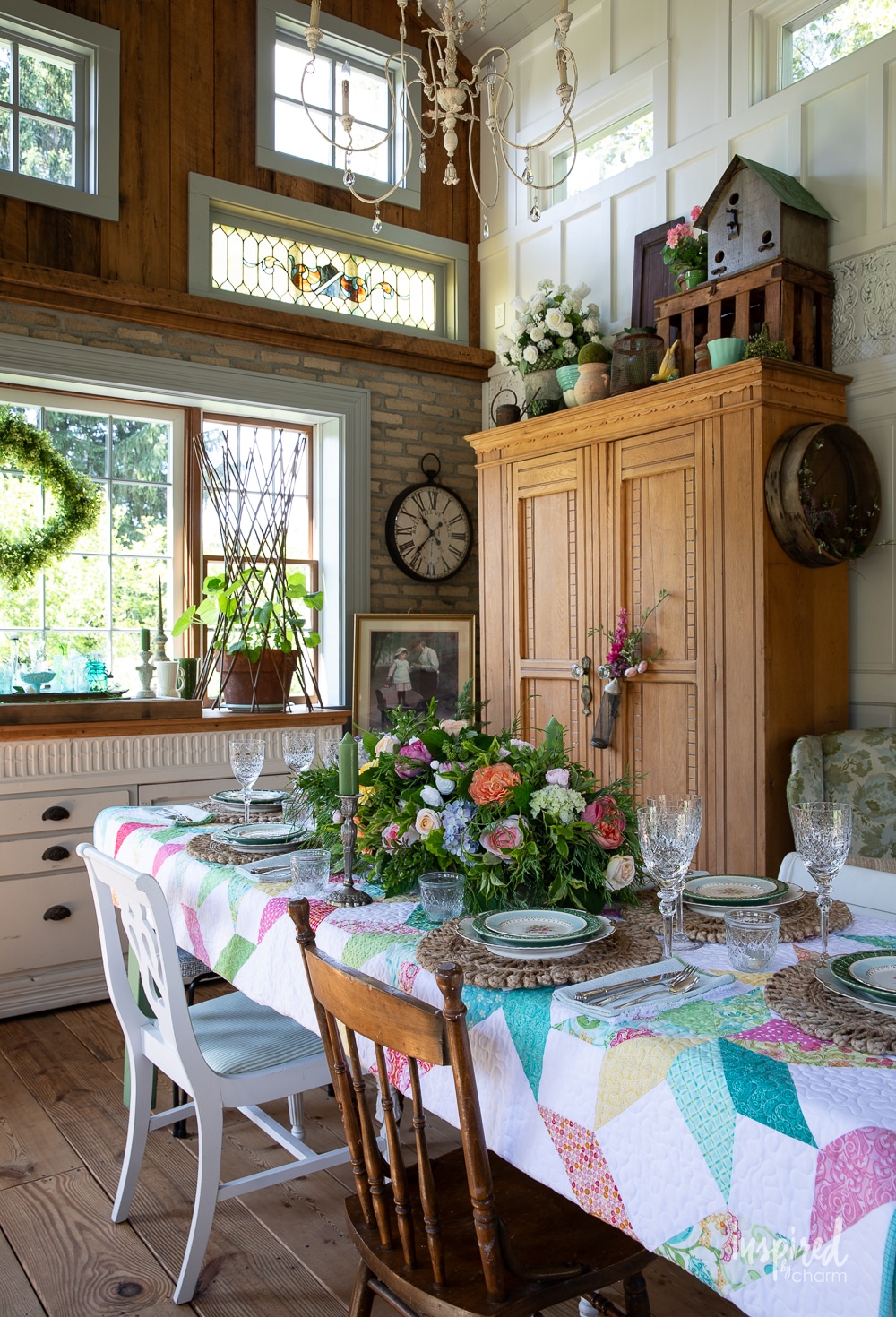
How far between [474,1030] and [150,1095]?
1.21 m

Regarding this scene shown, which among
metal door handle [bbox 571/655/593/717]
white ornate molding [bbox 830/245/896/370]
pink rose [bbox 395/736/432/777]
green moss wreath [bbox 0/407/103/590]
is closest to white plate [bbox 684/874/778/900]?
pink rose [bbox 395/736/432/777]

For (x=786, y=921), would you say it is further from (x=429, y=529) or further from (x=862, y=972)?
(x=429, y=529)

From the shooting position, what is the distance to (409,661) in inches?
193

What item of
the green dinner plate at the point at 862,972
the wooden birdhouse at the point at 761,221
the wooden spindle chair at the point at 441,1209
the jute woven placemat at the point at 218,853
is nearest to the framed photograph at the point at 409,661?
the wooden birdhouse at the point at 761,221

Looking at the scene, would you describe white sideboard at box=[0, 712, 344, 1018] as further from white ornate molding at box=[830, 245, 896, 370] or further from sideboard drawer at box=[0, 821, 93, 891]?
white ornate molding at box=[830, 245, 896, 370]

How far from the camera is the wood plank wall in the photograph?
4.10 meters

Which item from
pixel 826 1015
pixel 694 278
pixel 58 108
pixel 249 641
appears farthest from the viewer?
pixel 249 641

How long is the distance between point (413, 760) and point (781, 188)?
257 cm

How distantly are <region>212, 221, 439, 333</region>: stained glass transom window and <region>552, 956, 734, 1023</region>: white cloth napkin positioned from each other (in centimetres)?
395

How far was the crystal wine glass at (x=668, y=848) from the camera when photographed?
148cm

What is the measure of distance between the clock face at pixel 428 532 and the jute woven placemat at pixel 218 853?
9.41ft

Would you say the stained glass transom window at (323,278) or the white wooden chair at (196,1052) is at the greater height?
the stained glass transom window at (323,278)

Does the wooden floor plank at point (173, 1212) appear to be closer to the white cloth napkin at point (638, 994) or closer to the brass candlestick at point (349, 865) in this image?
the brass candlestick at point (349, 865)

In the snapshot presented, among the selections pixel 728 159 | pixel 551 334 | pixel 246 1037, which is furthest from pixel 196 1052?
pixel 728 159
